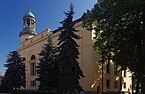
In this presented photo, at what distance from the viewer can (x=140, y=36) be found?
99.2ft

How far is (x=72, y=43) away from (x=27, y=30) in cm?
3493

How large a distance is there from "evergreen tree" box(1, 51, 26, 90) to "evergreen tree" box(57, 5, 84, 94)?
18759 mm

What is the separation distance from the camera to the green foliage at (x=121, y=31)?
93.8 ft

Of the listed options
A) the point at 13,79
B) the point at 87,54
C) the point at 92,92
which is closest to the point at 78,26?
the point at 87,54

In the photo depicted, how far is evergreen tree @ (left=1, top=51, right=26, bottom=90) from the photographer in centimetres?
5309

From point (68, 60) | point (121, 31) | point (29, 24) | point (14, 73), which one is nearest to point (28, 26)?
point (29, 24)

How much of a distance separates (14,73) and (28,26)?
1772cm

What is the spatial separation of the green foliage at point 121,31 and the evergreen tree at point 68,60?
11.2 feet

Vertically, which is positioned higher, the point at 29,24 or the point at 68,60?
the point at 29,24

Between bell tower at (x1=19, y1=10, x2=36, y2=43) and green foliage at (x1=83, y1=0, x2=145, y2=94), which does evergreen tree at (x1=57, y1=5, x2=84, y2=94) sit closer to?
green foliage at (x1=83, y1=0, x2=145, y2=94)

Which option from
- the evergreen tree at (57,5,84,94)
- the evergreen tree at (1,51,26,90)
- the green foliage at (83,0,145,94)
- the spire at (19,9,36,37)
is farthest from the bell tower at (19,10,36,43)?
the green foliage at (83,0,145,94)

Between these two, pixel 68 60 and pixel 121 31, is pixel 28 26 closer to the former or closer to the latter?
pixel 68 60

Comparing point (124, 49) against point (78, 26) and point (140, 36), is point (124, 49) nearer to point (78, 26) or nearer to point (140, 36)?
point (140, 36)

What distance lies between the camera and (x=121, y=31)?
31234 millimetres
